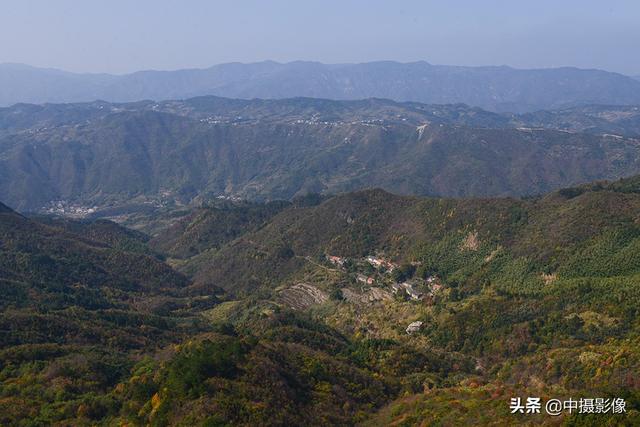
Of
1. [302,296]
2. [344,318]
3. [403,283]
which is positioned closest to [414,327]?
[344,318]

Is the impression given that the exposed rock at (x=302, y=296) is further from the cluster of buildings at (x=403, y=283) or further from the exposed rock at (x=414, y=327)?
the exposed rock at (x=414, y=327)

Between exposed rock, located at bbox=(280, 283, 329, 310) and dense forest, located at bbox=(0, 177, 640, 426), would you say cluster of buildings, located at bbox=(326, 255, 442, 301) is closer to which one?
dense forest, located at bbox=(0, 177, 640, 426)

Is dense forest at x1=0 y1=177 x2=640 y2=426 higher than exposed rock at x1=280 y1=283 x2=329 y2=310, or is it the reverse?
dense forest at x1=0 y1=177 x2=640 y2=426

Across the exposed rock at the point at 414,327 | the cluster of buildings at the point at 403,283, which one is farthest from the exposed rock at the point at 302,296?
the exposed rock at the point at 414,327

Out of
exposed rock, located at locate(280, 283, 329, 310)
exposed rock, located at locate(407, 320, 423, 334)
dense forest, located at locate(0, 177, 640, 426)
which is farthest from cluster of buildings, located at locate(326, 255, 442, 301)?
exposed rock, located at locate(407, 320, 423, 334)

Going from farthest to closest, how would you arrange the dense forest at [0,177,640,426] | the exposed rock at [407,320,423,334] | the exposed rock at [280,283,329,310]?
the exposed rock at [280,283,329,310] < the exposed rock at [407,320,423,334] < the dense forest at [0,177,640,426]

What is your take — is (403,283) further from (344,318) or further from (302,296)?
(302,296)

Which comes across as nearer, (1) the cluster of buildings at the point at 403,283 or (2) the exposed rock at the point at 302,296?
(1) the cluster of buildings at the point at 403,283

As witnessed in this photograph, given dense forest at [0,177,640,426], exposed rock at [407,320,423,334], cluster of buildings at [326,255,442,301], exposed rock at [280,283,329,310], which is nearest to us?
dense forest at [0,177,640,426]

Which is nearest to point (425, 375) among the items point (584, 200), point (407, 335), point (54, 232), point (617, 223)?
point (407, 335)

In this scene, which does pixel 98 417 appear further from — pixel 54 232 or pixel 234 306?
pixel 54 232

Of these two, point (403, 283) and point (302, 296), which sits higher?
point (403, 283)
